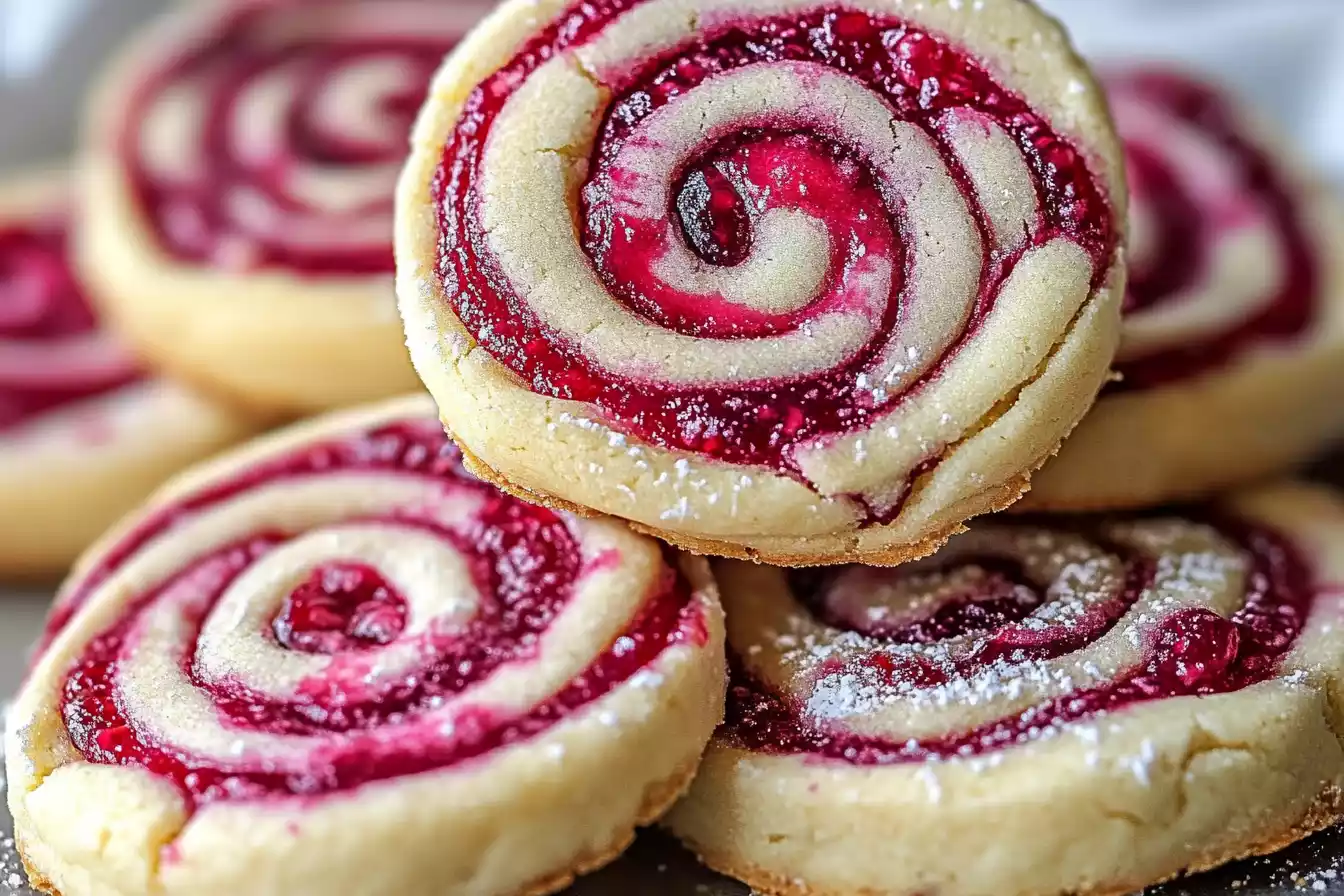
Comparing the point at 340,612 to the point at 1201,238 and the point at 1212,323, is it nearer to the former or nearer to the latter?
the point at 1212,323

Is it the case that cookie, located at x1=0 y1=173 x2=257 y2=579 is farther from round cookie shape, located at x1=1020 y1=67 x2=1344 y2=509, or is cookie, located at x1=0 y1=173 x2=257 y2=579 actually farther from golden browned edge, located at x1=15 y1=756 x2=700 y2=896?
round cookie shape, located at x1=1020 y1=67 x2=1344 y2=509

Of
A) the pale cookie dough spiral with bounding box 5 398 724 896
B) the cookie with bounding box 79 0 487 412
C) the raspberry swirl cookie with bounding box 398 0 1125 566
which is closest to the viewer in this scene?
the pale cookie dough spiral with bounding box 5 398 724 896

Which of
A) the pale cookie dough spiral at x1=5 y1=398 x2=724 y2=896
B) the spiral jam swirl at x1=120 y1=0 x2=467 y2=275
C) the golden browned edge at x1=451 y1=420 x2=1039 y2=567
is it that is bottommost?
the pale cookie dough spiral at x1=5 y1=398 x2=724 y2=896

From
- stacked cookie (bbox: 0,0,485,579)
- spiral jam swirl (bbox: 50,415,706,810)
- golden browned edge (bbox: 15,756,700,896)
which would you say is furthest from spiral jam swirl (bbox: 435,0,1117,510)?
stacked cookie (bbox: 0,0,485,579)

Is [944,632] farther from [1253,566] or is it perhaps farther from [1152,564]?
[1253,566]

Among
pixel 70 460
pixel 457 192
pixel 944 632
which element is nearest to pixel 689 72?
pixel 457 192

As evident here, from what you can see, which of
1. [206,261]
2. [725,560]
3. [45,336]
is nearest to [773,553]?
[725,560]
